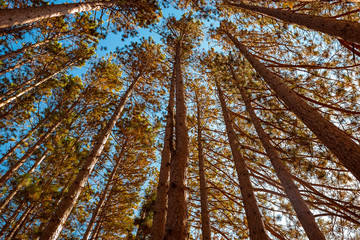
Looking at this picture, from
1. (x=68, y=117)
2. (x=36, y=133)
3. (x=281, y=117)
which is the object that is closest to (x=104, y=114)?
(x=68, y=117)

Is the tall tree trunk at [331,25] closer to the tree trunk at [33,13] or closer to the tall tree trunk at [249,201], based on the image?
the tall tree trunk at [249,201]

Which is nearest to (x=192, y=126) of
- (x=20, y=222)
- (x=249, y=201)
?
(x=249, y=201)

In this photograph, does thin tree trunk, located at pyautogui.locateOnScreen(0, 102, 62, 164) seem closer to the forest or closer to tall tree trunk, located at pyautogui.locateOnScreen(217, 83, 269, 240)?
the forest

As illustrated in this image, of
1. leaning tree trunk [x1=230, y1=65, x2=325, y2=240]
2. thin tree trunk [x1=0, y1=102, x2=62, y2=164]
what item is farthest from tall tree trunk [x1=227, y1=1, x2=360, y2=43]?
thin tree trunk [x1=0, y1=102, x2=62, y2=164]

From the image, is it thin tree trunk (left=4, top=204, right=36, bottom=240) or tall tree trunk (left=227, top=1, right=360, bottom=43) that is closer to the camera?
tall tree trunk (left=227, top=1, right=360, bottom=43)

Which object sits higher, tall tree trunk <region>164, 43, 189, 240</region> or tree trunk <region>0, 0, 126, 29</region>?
tree trunk <region>0, 0, 126, 29</region>

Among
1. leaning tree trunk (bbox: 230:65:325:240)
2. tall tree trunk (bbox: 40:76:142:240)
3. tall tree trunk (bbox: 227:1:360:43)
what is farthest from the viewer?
tall tree trunk (bbox: 40:76:142:240)

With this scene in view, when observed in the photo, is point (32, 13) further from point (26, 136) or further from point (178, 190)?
point (26, 136)

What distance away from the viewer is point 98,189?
939 cm

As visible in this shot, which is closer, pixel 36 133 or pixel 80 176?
pixel 80 176

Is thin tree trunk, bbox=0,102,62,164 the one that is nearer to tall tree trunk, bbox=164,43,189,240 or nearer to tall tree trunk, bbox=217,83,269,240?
tall tree trunk, bbox=164,43,189,240

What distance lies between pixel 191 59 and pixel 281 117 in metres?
5.43

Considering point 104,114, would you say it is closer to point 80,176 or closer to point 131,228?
point 80,176

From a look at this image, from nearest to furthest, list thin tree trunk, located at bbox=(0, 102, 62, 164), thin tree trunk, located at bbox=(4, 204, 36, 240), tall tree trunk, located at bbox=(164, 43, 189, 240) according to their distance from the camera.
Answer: tall tree trunk, located at bbox=(164, 43, 189, 240)
thin tree trunk, located at bbox=(4, 204, 36, 240)
thin tree trunk, located at bbox=(0, 102, 62, 164)
